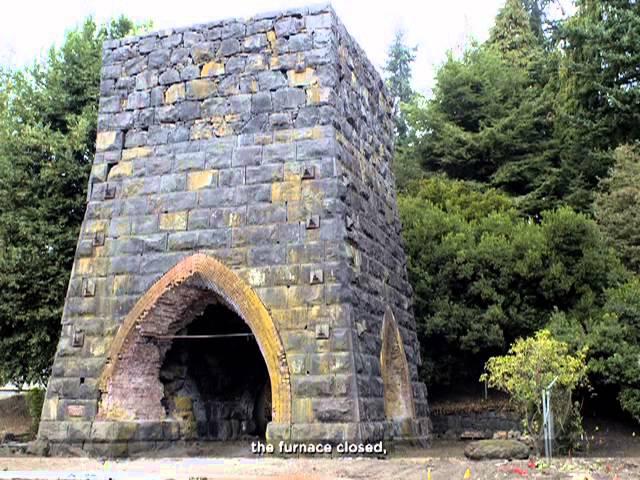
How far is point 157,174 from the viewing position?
891 centimetres

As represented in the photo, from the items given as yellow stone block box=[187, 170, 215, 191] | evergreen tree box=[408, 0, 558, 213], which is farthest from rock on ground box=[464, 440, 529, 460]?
evergreen tree box=[408, 0, 558, 213]

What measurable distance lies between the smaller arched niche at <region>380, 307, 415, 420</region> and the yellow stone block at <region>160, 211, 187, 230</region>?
2.90 m

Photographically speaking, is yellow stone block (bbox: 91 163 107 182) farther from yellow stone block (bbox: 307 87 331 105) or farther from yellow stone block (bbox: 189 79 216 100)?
yellow stone block (bbox: 307 87 331 105)

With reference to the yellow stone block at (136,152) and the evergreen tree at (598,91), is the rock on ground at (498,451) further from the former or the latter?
the evergreen tree at (598,91)

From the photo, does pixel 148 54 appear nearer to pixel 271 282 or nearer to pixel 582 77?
pixel 271 282

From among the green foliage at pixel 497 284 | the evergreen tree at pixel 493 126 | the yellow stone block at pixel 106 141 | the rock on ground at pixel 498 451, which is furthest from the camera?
the evergreen tree at pixel 493 126

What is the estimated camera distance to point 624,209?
15.3 m

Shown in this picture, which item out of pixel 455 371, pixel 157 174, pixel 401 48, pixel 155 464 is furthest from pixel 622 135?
pixel 401 48

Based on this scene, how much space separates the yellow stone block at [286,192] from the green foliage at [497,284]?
563 cm

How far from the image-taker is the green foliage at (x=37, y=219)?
490 inches

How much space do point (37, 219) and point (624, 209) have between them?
12.0 m

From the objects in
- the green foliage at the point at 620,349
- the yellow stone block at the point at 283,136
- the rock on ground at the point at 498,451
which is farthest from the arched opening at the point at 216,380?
the green foliage at the point at 620,349

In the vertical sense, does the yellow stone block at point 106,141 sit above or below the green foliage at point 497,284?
above

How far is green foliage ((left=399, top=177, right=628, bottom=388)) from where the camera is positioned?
12.8m
